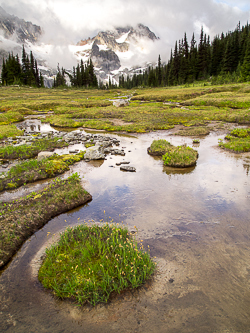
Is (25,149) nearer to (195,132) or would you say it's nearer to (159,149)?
(159,149)

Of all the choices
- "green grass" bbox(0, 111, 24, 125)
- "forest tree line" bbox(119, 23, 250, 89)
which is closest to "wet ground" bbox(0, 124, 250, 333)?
"green grass" bbox(0, 111, 24, 125)

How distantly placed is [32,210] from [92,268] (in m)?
4.13

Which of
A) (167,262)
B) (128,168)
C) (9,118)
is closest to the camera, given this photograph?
(167,262)

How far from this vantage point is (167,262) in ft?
19.0

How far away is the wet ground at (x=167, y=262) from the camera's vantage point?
14.2ft

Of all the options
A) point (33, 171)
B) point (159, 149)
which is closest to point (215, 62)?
point (159, 149)

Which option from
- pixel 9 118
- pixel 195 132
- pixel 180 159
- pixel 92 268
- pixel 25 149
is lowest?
pixel 92 268

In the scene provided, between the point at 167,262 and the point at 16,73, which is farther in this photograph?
the point at 16,73

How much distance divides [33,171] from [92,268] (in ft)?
27.6

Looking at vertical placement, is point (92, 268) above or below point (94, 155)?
below

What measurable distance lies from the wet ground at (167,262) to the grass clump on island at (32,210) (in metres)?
0.31

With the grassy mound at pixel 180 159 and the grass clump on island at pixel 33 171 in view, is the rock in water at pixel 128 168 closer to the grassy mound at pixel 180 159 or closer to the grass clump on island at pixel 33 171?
the grassy mound at pixel 180 159

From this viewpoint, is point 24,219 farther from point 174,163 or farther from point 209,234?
point 174,163

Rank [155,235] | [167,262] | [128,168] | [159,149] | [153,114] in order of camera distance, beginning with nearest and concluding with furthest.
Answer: [167,262] → [155,235] → [128,168] → [159,149] → [153,114]
